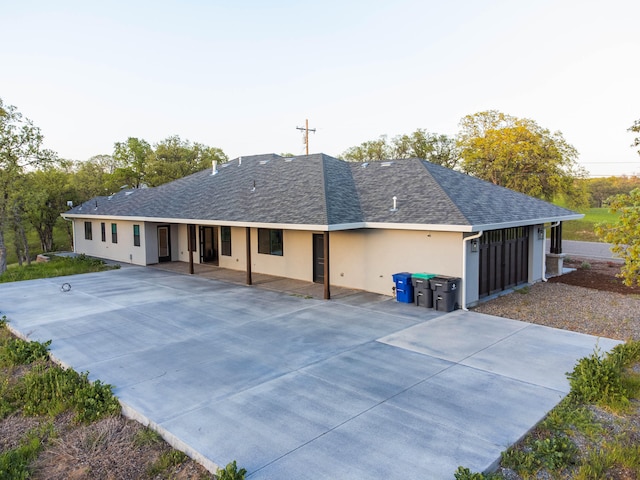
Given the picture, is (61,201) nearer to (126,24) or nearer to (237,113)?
(237,113)

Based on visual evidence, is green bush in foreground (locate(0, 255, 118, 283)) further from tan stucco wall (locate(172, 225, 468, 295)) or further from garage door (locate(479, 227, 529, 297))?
garage door (locate(479, 227, 529, 297))

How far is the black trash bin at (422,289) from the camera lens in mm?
11336

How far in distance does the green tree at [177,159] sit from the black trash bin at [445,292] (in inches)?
1368

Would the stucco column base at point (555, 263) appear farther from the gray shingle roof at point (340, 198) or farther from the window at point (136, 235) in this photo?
the window at point (136, 235)

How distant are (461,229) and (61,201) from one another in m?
33.2

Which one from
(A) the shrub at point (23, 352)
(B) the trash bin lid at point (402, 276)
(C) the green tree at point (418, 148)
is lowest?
(A) the shrub at point (23, 352)

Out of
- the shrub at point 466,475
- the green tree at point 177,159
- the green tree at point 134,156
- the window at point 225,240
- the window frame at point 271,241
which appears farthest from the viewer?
the green tree at point 134,156

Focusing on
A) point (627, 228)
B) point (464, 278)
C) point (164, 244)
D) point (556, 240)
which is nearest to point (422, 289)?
point (464, 278)

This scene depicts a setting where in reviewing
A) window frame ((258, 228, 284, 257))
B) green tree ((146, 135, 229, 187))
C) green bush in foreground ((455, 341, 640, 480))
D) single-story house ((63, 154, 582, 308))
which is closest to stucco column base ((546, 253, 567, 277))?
single-story house ((63, 154, 582, 308))

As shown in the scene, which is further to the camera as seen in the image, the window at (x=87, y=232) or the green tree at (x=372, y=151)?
the green tree at (x=372, y=151)

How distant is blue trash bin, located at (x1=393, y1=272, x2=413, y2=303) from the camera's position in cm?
1184

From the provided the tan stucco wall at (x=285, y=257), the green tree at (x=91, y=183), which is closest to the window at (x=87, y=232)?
the green tree at (x=91, y=183)

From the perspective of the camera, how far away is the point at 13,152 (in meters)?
21.5

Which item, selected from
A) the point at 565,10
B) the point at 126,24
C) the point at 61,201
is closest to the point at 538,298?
the point at 565,10
